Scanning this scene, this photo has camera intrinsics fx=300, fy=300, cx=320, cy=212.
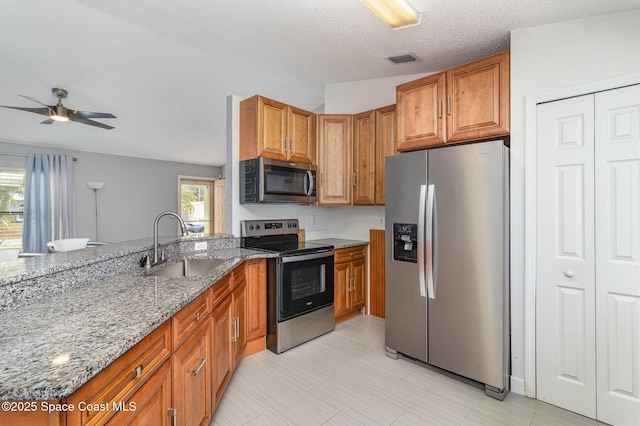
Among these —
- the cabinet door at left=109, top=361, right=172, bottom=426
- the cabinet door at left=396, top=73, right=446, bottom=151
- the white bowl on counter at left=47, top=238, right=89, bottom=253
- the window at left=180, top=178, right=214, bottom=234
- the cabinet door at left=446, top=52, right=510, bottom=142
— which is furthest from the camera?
the window at left=180, top=178, right=214, bottom=234

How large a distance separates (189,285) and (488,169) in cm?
202

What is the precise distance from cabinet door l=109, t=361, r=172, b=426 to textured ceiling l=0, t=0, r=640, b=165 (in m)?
2.23

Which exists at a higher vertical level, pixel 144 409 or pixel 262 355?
pixel 144 409

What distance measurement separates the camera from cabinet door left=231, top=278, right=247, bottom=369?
7.34 ft

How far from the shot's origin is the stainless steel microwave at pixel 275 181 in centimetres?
286

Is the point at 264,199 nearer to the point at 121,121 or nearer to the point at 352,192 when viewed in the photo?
the point at 352,192

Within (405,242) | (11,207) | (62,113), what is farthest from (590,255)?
(11,207)

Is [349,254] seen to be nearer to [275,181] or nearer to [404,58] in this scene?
[275,181]

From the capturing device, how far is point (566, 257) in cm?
198

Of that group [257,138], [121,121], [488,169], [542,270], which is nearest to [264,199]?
[257,138]

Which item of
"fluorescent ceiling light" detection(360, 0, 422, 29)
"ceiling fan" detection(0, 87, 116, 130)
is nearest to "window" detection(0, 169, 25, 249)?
"ceiling fan" detection(0, 87, 116, 130)

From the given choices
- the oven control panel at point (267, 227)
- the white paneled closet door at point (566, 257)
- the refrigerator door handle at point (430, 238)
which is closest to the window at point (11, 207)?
the oven control panel at point (267, 227)

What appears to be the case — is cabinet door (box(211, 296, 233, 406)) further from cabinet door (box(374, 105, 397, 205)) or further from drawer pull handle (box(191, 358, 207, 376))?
cabinet door (box(374, 105, 397, 205))

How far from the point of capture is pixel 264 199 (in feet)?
9.39
